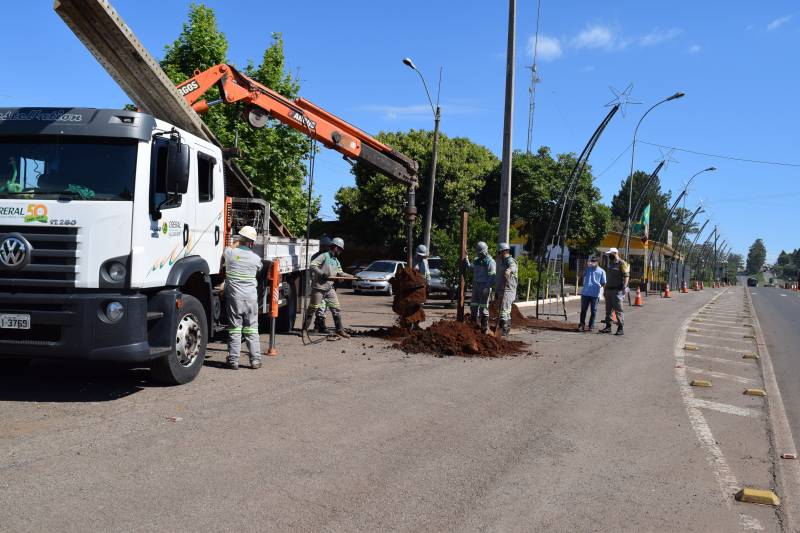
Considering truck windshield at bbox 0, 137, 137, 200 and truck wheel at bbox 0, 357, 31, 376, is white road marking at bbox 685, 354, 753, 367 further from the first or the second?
truck wheel at bbox 0, 357, 31, 376

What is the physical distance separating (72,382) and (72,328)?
1.55 meters

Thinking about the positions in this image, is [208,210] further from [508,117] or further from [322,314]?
[508,117]

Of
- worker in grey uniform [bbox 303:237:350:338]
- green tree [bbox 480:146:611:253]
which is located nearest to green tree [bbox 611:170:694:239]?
green tree [bbox 480:146:611:253]

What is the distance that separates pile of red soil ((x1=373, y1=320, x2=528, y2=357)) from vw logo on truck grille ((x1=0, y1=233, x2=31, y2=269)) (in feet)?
20.5

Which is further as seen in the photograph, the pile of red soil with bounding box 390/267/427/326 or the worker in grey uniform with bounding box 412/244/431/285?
the worker in grey uniform with bounding box 412/244/431/285

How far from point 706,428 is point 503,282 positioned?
649 cm

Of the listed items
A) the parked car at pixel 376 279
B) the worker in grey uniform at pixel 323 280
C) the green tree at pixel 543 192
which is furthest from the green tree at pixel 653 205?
the worker in grey uniform at pixel 323 280

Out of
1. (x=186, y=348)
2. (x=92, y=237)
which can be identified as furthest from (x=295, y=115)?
(x=92, y=237)

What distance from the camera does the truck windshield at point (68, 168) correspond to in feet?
21.7

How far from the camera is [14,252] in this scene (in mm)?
6398

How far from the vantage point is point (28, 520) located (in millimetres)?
3877

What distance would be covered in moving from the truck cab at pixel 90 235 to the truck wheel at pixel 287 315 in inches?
208

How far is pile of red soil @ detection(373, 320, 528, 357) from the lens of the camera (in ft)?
36.8

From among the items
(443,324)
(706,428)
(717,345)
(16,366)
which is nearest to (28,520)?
(16,366)
